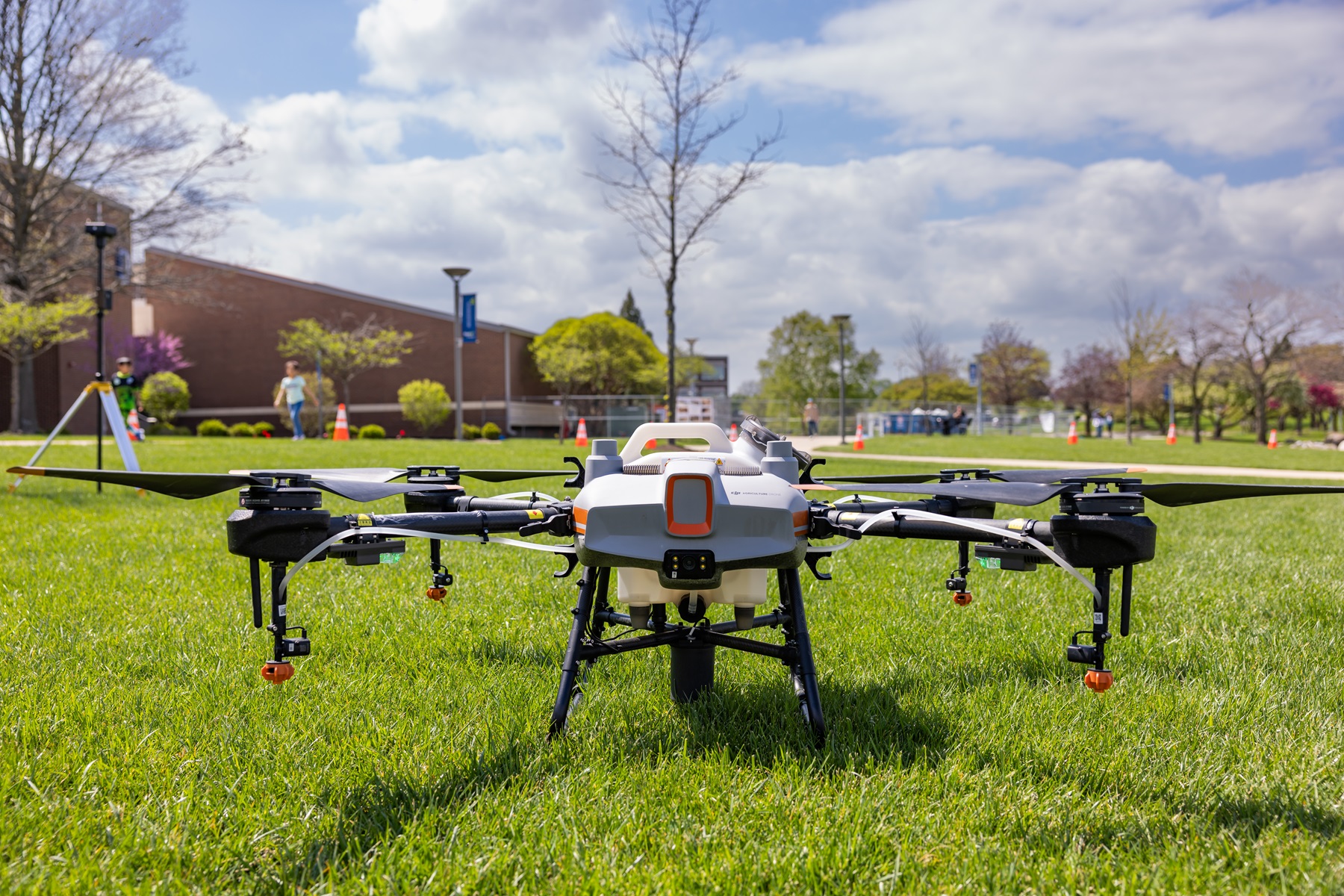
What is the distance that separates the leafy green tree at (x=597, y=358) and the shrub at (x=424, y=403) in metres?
7.88

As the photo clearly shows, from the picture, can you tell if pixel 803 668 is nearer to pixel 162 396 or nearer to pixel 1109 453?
pixel 1109 453

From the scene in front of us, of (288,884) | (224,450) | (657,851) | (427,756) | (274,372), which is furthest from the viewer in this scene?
(274,372)

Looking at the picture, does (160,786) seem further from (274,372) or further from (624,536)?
(274,372)

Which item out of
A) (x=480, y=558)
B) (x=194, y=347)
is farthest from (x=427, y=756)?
(x=194, y=347)

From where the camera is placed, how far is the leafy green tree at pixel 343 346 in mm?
40875

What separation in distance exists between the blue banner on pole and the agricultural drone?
29845mm

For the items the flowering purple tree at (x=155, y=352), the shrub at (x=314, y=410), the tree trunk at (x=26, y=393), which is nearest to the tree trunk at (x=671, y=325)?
the tree trunk at (x=26, y=393)

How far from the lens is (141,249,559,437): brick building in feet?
147

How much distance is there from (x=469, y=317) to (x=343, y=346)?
11.7m

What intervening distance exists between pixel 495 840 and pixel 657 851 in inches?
16.5

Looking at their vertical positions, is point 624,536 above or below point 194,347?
below

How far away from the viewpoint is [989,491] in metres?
2.65

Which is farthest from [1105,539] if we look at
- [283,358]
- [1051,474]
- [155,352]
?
[155,352]

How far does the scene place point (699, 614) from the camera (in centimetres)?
266
